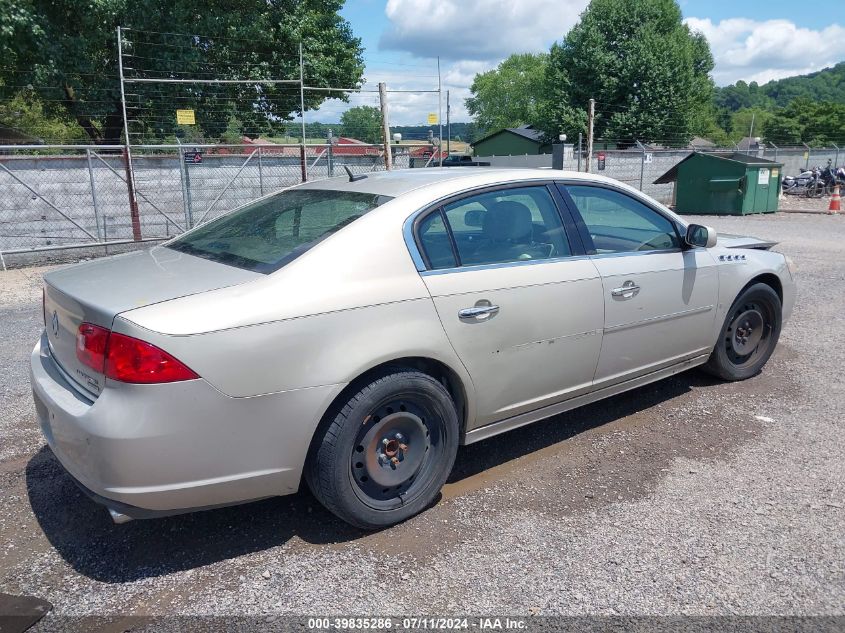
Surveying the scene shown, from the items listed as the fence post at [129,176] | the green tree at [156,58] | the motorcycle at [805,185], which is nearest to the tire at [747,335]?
the fence post at [129,176]

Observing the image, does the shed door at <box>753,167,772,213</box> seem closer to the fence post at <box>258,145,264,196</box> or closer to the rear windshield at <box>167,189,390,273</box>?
the fence post at <box>258,145,264,196</box>

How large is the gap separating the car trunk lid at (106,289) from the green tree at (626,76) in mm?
35410

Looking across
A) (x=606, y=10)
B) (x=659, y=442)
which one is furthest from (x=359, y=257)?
(x=606, y=10)

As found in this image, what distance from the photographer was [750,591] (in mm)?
2666

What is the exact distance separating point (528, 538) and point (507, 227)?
5.34 feet

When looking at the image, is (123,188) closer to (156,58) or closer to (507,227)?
(156,58)

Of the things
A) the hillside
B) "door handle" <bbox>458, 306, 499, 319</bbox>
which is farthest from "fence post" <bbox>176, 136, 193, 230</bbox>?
the hillside

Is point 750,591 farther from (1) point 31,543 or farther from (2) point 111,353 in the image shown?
(1) point 31,543

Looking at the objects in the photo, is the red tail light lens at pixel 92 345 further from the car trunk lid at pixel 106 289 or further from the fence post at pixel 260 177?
the fence post at pixel 260 177

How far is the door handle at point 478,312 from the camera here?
3.19m

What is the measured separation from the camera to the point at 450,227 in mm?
3371

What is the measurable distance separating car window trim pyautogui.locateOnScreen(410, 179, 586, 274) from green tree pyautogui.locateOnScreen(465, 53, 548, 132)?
88.7 meters

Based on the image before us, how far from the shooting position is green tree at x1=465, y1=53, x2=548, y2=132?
299ft

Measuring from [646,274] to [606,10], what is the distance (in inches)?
1518
